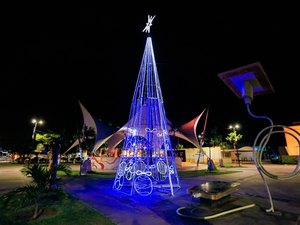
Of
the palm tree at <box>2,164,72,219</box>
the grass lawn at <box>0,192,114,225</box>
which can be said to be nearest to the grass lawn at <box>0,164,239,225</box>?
the grass lawn at <box>0,192,114,225</box>

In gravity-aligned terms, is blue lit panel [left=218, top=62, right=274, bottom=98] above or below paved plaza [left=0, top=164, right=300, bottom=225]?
above

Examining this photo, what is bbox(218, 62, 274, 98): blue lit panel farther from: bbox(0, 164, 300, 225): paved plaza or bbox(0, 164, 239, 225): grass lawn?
bbox(0, 164, 239, 225): grass lawn

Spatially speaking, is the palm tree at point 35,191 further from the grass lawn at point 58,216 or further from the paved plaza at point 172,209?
the paved plaza at point 172,209

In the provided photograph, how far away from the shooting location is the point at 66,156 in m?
37.1

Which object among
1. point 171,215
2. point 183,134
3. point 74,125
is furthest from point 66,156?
point 171,215

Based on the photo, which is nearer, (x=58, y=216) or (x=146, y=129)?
(x=58, y=216)

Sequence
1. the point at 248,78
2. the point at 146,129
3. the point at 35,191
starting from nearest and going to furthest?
the point at 248,78
the point at 35,191
the point at 146,129

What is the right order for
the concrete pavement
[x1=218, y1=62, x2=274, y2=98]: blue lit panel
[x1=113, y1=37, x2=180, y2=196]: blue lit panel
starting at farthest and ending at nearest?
[x1=113, y1=37, x2=180, y2=196]: blue lit panel
the concrete pavement
[x1=218, y1=62, x2=274, y2=98]: blue lit panel

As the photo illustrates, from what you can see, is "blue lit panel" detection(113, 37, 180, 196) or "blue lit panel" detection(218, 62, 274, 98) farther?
"blue lit panel" detection(113, 37, 180, 196)

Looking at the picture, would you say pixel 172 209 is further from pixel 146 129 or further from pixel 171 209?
pixel 146 129

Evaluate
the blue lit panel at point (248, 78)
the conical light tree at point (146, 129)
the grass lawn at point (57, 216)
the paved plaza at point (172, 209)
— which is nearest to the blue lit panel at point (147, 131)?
the conical light tree at point (146, 129)

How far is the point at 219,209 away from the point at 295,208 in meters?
2.32

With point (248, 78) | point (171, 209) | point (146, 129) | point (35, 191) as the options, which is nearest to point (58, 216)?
point (35, 191)

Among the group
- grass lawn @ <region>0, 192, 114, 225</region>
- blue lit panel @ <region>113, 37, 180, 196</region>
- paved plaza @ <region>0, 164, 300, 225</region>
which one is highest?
blue lit panel @ <region>113, 37, 180, 196</region>
